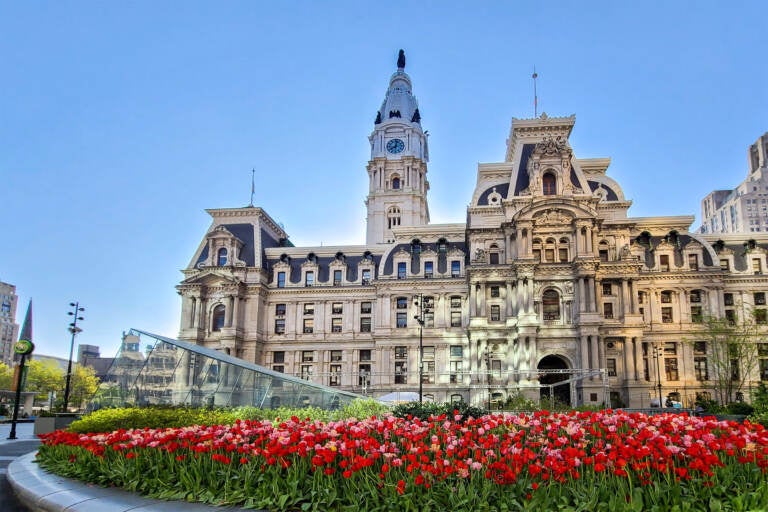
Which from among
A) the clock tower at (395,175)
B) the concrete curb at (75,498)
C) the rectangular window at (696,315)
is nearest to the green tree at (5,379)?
the clock tower at (395,175)

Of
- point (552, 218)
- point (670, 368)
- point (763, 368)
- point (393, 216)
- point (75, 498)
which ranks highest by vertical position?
point (393, 216)

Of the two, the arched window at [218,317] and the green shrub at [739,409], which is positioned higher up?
the arched window at [218,317]

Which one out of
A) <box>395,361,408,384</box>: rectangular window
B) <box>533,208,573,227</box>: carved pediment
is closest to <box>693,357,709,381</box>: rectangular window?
<box>533,208,573,227</box>: carved pediment

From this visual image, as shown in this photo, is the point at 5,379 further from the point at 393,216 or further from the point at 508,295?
the point at 508,295

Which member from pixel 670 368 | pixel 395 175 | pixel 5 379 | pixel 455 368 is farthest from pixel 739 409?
pixel 5 379

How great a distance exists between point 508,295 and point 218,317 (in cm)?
3229

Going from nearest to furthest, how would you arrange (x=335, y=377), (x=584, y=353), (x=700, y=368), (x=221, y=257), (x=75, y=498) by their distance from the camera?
1. (x=75, y=498)
2. (x=584, y=353)
3. (x=700, y=368)
4. (x=335, y=377)
5. (x=221, y=257)

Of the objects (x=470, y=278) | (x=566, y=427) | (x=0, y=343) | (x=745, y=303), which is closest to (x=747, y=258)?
(x=745, y=303)

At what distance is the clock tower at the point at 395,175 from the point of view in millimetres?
107812

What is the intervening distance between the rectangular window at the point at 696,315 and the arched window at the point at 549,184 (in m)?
18.5

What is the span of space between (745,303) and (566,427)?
61187 millimetres

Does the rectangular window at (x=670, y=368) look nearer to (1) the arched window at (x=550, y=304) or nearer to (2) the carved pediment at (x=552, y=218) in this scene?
(1) the arched window at (x=550, y=304)

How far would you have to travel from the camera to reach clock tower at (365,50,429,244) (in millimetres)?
107812

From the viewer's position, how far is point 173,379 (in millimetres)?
24734
